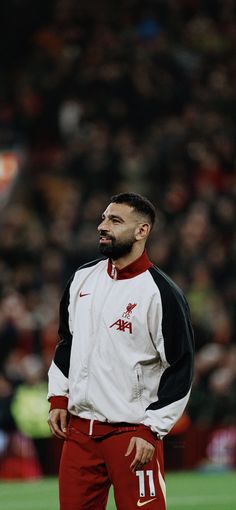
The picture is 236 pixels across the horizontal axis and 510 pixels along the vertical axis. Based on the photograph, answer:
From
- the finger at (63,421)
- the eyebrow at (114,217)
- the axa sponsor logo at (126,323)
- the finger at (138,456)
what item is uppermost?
the eyebrow at (114,217)

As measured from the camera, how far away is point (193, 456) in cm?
1473

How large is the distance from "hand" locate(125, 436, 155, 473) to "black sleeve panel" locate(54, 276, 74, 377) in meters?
0.57

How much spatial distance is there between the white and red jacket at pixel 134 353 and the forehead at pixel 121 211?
22cm

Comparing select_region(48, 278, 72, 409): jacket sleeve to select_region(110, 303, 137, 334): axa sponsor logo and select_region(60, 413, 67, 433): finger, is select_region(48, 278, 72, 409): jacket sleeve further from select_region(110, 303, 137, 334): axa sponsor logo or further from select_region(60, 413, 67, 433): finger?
select_region(110, 303, 137, 334): axa sponsor logo

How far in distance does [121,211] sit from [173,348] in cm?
68

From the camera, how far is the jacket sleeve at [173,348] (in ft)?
20.4

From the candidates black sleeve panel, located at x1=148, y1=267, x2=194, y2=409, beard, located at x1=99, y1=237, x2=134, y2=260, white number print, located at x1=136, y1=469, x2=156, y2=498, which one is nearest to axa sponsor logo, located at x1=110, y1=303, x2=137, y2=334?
black sleeve panel, located at x1=148, y1=267, x2=194, y2=409

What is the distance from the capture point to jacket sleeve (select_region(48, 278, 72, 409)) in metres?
6.49

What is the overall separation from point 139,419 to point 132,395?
0.11 m

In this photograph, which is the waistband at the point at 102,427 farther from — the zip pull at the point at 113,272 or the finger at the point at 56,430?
the zip pull at the point at 113,272

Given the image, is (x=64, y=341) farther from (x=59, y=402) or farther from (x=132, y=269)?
(x=132, y=269)

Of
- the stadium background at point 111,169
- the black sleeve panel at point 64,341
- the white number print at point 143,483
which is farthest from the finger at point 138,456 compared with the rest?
the stadium background at point 111,169

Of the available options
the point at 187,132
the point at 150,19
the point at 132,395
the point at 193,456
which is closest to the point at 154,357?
the point at 132,395

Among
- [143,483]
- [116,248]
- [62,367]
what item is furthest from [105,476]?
[116,248]
